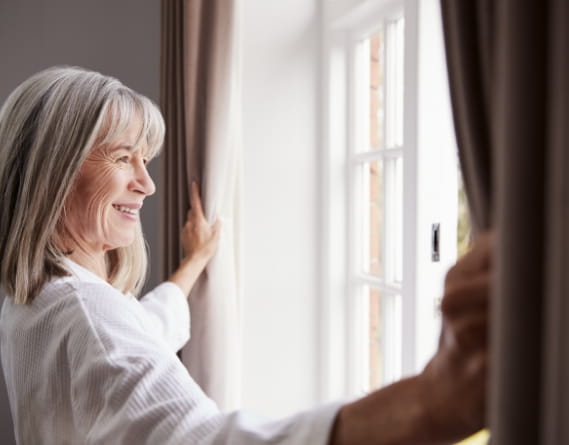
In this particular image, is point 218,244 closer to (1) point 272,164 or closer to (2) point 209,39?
(1) point 272,164

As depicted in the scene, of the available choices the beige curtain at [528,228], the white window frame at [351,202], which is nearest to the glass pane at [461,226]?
the white window frame at [351,202]

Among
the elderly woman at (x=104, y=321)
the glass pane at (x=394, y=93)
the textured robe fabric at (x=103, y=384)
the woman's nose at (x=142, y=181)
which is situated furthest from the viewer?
the glass pane at (x=394, y=93)

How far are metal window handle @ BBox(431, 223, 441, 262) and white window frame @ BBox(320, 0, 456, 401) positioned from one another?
0.01 metres

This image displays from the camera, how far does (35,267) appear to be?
1132 mm

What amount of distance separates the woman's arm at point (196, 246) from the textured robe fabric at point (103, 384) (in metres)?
0.61

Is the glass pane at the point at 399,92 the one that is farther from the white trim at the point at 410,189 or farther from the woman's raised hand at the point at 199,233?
the woman's raised hand at the point at 199,233

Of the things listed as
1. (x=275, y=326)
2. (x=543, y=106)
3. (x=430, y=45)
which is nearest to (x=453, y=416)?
(x=543, y=106)

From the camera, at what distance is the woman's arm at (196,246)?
1771 millimetres

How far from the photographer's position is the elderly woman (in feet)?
1.94

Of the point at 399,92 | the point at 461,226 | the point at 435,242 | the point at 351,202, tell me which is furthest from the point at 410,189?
the point at 351,202

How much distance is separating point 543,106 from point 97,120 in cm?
99

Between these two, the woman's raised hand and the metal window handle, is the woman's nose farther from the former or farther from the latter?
the metal window handle

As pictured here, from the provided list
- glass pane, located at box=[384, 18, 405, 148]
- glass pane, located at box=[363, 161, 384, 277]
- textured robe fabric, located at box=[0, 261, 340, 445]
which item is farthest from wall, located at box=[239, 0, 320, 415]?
textured robe fabric, located at box=[0, 261, 340, 445]

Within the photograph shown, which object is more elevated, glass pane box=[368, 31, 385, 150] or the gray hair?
glass pane box=[368, 31, 385, 150]
